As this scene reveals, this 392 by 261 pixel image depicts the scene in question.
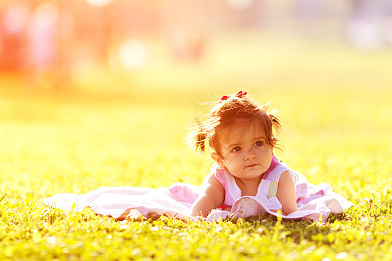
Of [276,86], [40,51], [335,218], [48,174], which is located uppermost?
[40,51]

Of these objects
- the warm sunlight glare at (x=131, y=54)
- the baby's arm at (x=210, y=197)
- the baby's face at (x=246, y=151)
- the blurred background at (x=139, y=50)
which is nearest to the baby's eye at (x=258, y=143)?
the baby's face at (x=246, y=151)

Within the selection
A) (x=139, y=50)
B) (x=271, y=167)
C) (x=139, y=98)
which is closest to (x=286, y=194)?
(x=271, y=167)

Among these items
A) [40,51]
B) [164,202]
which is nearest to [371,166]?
[164,202]

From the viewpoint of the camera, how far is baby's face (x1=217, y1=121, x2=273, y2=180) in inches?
193

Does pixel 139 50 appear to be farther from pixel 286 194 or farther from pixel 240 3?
pixel 240 3

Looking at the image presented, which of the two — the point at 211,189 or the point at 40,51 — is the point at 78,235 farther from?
the point at 40,51

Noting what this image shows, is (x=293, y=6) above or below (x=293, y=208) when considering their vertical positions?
above

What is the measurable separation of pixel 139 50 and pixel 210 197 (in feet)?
60.4

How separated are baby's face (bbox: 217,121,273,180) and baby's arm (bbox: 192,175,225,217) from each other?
0.73 ft

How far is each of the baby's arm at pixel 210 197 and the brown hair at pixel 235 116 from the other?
28 centimetres

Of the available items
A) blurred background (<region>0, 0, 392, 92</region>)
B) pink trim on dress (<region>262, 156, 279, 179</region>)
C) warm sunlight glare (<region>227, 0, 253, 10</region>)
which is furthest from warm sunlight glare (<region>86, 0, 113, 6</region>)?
warm sunlight glare (<region>227, 0, 253, 10</region>)

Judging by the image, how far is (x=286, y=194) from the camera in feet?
16.5

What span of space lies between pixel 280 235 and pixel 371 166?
384 centimetres

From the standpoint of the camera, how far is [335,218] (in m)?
5.09
